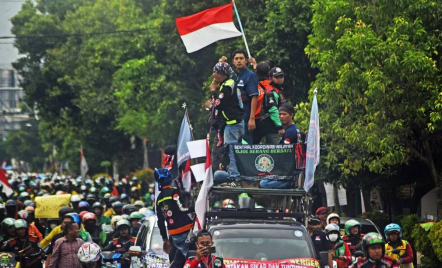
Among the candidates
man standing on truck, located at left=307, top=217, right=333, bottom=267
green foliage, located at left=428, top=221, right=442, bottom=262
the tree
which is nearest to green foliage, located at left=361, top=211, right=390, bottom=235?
the tree

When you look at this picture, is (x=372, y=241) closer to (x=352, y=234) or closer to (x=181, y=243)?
(x=181, y=243)

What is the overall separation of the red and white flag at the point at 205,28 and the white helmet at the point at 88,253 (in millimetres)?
6076

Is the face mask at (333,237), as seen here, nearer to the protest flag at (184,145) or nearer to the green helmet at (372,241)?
the protest flag at (184,145)

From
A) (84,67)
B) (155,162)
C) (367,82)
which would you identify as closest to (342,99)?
(367,82)

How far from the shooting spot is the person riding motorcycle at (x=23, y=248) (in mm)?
14328

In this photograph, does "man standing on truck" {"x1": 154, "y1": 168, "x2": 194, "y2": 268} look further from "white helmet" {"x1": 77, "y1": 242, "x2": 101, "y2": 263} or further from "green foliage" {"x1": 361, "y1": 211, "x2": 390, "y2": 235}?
"green foliage" {"x1": 361, "y1": 211, "x2": 390, "y2": 235}

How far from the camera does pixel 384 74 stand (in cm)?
1736

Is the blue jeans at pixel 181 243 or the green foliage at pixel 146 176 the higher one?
the green foliage at pixel 146 176

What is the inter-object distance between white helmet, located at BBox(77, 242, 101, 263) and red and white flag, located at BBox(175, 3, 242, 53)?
6076mm

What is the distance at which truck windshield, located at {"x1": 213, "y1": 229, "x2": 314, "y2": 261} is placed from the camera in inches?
397

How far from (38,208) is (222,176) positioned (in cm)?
800

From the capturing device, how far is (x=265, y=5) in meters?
28.3

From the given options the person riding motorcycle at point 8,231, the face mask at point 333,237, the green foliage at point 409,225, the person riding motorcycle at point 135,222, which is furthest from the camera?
the green foliage at point 409,225

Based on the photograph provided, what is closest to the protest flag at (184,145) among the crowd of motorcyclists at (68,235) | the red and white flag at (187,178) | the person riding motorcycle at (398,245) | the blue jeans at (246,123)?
the red and white flag at (187,178)
